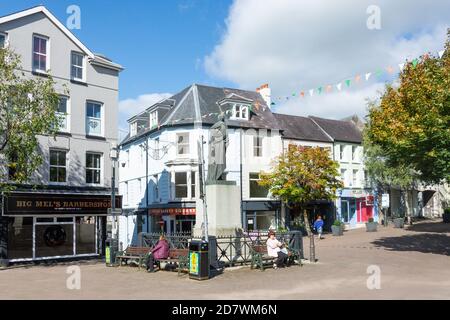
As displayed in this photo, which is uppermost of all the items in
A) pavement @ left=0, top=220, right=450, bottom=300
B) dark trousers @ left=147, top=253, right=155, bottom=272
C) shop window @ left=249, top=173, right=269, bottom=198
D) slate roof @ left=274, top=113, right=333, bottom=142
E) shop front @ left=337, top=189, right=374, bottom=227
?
slate roof @ left=274, top=113, right=333, bottom=142

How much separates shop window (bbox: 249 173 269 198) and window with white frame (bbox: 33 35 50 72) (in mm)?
18261

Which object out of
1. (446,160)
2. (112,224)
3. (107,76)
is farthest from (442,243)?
(107,76)

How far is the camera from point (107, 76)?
2623 cm

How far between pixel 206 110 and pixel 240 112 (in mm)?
2806

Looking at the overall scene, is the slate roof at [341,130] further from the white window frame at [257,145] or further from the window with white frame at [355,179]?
the white window frame at [257,145]

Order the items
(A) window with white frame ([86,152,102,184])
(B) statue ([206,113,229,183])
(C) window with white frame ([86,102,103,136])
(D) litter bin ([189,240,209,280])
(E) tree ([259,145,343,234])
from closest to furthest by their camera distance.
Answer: (D) litter bin ([189,240,209,280]) → (B) statue ([206,113,229,183]) → (A) window with white frame ([86,152,102,184]) → (C) window with white frame ([86,102,103,136]) → (E) tree ([259,145,343,234])

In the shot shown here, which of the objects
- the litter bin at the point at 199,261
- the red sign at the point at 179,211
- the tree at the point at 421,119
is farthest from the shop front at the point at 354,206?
the litter bin at the point at 199,261

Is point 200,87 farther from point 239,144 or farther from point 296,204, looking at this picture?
point 296,204

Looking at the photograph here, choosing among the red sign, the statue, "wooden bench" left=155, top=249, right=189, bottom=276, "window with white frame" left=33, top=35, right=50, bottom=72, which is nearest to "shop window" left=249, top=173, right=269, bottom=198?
the red sign

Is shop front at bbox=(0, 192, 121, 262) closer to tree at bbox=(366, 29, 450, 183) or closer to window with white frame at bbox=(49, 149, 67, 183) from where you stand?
window with white frame at bbox=(49, 149, 67, 183)

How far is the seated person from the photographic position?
1567cm

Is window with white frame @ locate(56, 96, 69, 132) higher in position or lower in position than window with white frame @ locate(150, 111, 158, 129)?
lower
